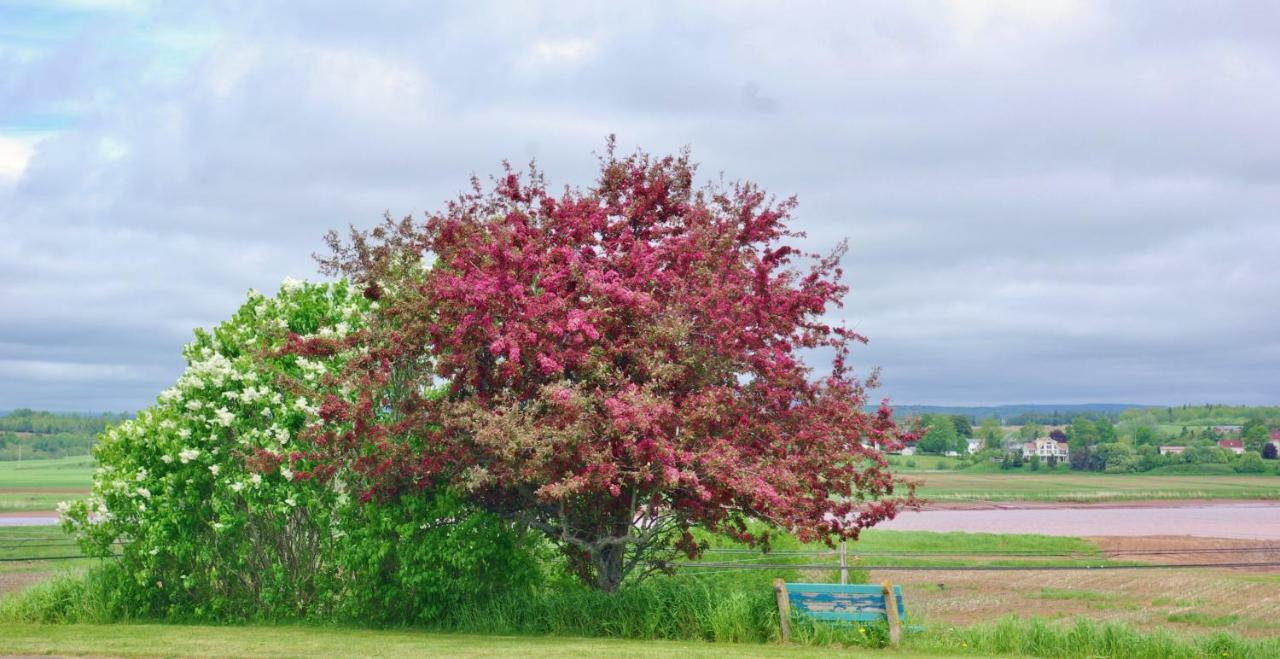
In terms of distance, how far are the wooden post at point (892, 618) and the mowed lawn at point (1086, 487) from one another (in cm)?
6606

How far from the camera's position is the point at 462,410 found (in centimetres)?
1438

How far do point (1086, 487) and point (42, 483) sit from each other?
345 ft

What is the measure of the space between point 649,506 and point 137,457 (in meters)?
8.28

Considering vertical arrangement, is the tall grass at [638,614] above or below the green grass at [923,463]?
above

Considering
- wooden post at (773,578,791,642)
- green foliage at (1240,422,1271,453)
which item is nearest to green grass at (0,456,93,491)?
wooden post at (773,578,791,642)

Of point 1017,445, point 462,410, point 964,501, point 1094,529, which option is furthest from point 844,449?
point 1017,445

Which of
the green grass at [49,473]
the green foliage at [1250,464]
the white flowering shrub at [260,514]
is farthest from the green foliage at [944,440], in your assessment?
the white flowering shrub at [260,514]

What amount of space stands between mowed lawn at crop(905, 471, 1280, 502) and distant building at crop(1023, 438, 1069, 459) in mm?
25599

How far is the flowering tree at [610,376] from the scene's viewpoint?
554 inches

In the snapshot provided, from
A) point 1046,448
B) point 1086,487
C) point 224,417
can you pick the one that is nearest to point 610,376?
point 224,417

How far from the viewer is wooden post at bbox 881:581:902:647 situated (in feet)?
44.9

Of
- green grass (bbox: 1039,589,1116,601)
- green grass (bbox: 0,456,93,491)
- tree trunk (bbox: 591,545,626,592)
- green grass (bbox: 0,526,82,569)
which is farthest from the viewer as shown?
green grass (bbox: 0,456,93,491)

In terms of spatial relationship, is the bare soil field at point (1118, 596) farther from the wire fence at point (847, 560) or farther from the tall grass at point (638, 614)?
the tall grass at point (638, 614)

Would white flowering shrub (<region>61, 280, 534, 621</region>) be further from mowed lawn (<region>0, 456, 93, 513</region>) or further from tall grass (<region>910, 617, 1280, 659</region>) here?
mowed lawn (<region>0, 456, 93, 513</region>)
